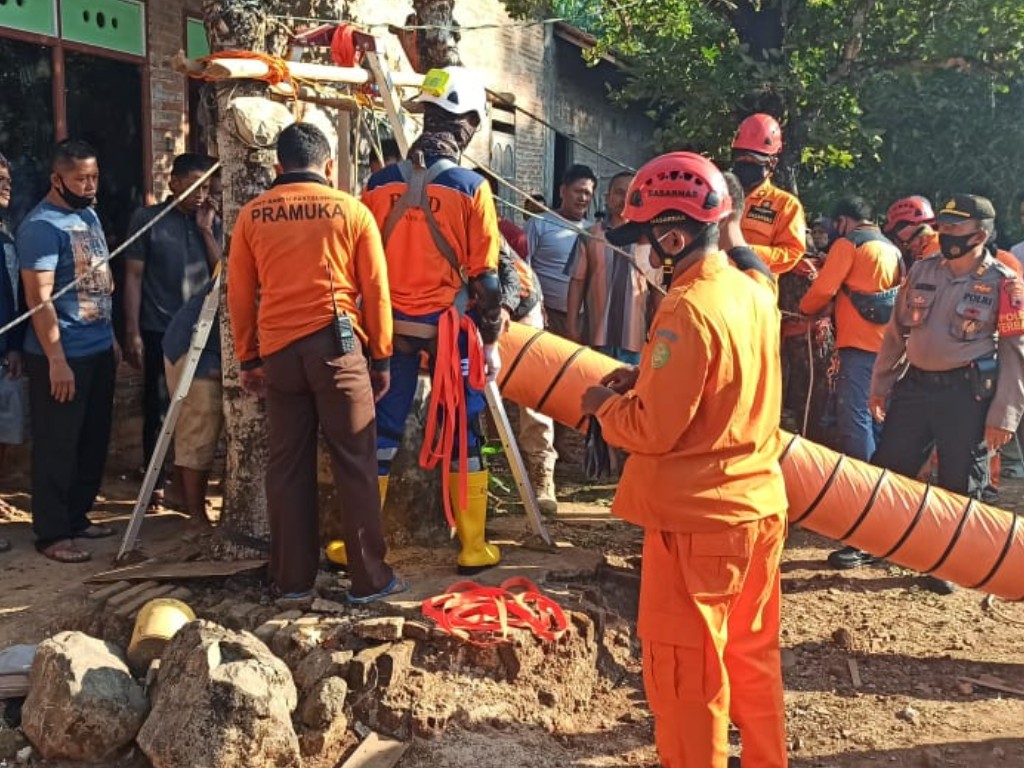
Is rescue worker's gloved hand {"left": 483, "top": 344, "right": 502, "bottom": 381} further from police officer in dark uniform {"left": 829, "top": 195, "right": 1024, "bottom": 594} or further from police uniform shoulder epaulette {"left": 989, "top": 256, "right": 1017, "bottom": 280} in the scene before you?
police uniform shoulder epaulette {"left": 989, "top": 256, "right": 1017, "bottom": 280}

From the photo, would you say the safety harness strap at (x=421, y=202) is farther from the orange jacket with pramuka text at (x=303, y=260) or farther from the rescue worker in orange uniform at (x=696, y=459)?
the rescue worker in orange uniform at (x=696, y=459)

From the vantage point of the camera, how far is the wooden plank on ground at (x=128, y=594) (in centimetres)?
457

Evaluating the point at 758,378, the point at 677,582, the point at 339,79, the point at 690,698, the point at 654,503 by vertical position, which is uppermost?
the point at 339,79

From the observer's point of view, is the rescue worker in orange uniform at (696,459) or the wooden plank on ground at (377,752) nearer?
the rescue worker in orange uniform at (696,459)

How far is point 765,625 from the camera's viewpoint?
11.4ft

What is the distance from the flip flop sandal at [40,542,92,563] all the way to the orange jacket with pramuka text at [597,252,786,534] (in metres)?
3.28

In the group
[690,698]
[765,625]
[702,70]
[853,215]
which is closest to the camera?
[690,698]

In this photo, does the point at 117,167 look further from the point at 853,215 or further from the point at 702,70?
the point at 853,215

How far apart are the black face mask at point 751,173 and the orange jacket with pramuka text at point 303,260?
2.43 m

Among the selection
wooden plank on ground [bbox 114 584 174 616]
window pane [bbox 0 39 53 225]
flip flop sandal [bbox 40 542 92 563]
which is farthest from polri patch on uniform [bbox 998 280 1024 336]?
window pane [bbox 0 39 53 225]

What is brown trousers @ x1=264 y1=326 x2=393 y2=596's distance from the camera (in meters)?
4.30

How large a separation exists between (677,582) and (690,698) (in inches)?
13.5

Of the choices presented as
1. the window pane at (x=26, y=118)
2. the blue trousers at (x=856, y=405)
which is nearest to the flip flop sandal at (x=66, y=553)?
the window pane at (x=26, y=118)

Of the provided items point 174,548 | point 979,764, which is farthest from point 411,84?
point 979,764
